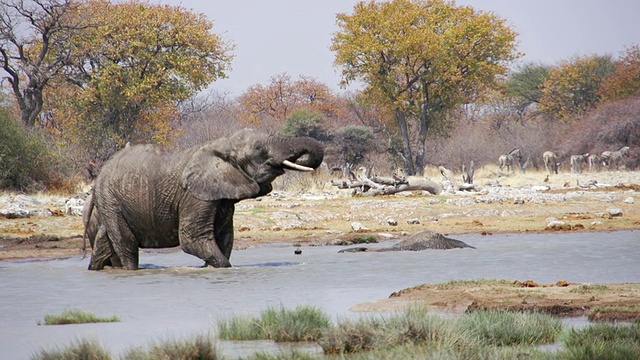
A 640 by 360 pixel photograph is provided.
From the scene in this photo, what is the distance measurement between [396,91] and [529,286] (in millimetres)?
42310

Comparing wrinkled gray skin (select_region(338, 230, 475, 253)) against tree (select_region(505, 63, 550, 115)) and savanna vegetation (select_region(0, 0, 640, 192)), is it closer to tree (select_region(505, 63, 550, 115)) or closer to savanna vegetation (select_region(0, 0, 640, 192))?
savanna vegetation (select_region(0, 0, 640, 192))

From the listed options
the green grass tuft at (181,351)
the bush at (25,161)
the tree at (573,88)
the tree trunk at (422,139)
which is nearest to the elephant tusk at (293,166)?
the green grass tuft at (181,351)

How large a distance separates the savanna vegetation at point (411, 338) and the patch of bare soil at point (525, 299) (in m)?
0.82

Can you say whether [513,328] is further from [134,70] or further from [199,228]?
[134,70]

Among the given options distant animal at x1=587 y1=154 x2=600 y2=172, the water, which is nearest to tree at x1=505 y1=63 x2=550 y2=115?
distant animal at x1=587 y1=154 x2=600 y2=172

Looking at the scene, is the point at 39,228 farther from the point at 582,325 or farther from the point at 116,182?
the point at 582,325

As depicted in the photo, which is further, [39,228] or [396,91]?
[396,91]

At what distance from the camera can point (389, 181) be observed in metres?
32.9

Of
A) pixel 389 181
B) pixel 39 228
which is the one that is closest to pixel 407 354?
pixel 39 228

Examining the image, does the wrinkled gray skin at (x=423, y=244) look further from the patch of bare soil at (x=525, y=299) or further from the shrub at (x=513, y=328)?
the shrub at (x=513, y=328)

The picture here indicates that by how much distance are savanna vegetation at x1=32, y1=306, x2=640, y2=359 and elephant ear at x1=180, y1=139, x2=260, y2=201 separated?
5.40m

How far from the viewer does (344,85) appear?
55.0 m

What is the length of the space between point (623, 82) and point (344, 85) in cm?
1891

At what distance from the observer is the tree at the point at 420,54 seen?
52800mm
